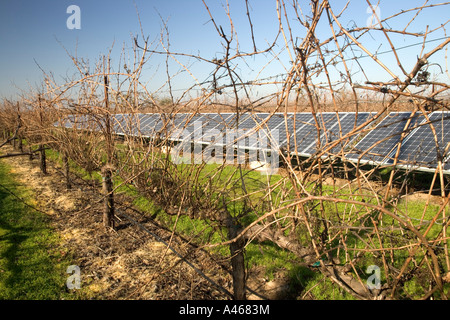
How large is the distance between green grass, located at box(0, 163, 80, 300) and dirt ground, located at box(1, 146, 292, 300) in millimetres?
198

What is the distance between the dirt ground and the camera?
3.31 meters

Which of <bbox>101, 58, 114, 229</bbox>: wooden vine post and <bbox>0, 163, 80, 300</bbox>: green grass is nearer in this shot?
<bbox>0, 163, 80, 300</bbox>: green grass

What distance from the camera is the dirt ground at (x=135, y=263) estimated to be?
3.31 meters

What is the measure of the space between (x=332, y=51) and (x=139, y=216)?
15.9 ft

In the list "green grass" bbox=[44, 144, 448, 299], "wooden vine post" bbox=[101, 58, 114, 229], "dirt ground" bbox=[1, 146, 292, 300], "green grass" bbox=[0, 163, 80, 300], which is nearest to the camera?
"green grass" bbox=[44, 144, 448, 299]

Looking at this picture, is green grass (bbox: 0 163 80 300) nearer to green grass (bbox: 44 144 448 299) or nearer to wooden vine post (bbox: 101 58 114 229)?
wooden vine post (bbox: 101 58 114 229)

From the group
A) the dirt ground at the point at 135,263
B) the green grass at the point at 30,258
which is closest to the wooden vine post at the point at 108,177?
the dirt ground at the point at 135,263

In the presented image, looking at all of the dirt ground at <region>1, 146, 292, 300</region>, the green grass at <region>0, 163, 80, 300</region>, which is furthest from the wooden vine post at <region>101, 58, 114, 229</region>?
the green grass at <region>0, 163, 80, 300</region>

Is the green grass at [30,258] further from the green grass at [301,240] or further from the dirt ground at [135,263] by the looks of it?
the green grass at [301,240]

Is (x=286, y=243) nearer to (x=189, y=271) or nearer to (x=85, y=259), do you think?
(x=189, y=271)

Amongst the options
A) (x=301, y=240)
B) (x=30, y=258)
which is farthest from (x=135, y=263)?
(x=301, y=240)

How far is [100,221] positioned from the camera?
5.46 metres

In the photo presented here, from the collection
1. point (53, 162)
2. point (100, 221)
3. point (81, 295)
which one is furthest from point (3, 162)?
point (81, 295)
